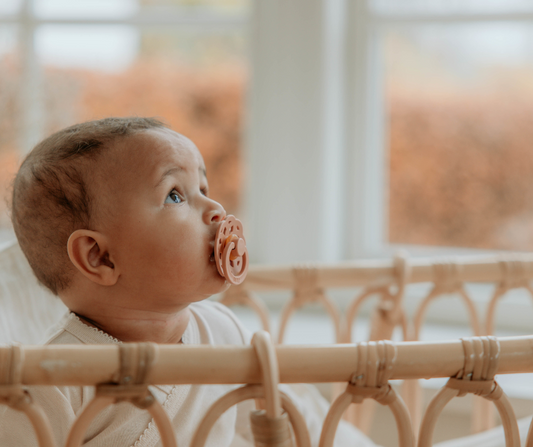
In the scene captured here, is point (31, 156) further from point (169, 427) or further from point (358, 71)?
point (358, 71)

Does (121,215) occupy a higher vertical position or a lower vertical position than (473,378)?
higher

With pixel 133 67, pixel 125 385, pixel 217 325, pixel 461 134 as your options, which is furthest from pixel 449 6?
pixel 125 385

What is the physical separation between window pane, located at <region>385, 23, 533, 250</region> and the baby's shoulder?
2.57ft

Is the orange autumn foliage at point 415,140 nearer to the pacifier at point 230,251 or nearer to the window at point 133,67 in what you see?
the window at point 133,67

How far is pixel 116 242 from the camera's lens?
58 centimetres

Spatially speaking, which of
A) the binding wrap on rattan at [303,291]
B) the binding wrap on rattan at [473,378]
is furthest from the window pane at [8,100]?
the binding wrap on rattan at [473,378]

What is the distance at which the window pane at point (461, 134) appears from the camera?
134 cm

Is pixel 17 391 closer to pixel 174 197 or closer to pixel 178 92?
pixel 174 197

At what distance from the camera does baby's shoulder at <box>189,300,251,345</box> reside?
0.75 meters

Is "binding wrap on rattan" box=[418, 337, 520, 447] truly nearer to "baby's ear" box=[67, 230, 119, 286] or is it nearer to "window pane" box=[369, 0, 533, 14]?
"baby's ear" box=[67, 230, 119, 286]

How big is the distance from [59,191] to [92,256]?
8cm

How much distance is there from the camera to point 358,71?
1.39m

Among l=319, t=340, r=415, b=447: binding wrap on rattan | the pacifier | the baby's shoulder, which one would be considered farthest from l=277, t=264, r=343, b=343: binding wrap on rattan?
l=319, t=340, r=415, b=447: binding wrap on rattan

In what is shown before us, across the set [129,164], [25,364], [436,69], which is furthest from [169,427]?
[436,69]
